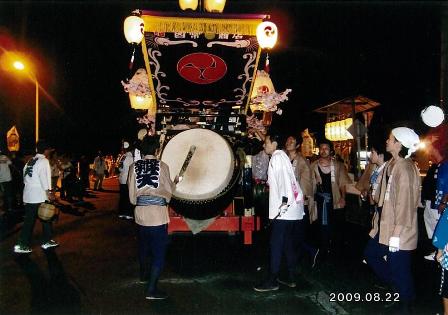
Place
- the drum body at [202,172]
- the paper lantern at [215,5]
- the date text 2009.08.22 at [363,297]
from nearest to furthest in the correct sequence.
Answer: the date text 2009.08.22 at [363,297], the drum body at [202,172], the paper lantern at [215,5]

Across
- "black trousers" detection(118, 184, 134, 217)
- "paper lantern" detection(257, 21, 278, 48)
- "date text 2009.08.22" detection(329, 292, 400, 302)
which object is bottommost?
"date text 2009.08.22" detection(329, 292, 400, 302)

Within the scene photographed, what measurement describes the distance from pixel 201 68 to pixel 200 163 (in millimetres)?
1826

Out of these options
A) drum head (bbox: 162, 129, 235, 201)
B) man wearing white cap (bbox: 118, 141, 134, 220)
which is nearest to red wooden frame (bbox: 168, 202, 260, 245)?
drum head (bbox: 162, 129, 235, 201)

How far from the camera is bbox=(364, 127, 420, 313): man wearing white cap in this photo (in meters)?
3.66

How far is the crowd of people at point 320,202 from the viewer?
371cm

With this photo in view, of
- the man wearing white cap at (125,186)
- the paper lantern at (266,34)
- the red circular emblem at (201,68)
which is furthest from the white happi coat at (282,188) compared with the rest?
the man wearing white cap at (125,186)

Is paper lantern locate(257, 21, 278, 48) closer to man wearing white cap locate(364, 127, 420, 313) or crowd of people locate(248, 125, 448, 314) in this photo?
crowd of people locate(248, 125, 448, 314)

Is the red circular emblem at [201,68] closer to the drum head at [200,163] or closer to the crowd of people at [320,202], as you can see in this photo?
the drum head at [200,163]

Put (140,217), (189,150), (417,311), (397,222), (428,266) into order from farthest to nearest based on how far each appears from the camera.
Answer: (189,150), (428,266), (140,217), (417,311), (397,222)

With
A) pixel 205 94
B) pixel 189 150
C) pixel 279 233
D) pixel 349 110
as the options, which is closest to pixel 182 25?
pixel 205 94

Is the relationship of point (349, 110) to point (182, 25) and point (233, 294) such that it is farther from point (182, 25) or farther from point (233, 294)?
point (233, 294)

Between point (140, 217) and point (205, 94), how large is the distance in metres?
3.68

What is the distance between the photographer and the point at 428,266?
18.7 ft

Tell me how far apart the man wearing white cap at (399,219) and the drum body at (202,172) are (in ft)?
9.42
